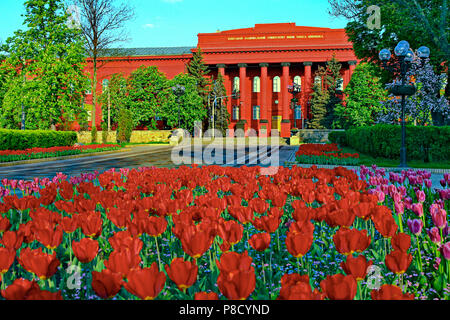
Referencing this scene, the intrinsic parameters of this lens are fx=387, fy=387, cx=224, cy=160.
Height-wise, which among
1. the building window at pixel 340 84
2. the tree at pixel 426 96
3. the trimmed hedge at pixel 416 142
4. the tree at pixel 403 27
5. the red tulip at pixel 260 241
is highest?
the building window at pixel 340 84

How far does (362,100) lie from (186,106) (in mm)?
24553

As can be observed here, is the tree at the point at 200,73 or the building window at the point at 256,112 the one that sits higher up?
the tree at the point at 200,73

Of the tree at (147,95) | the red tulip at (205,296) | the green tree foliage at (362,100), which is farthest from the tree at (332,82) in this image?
the red tulip at (205,296)

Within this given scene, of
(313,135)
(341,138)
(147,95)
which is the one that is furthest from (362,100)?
(147,95)

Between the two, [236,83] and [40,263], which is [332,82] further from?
[40,263]

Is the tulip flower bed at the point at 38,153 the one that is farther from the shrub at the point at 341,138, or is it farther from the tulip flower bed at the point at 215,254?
the shrub at the point at 341,138

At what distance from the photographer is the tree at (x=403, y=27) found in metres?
18.9

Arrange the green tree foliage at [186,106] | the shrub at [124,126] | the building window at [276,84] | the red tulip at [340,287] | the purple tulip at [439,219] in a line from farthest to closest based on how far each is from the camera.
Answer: the building window at [276,84] < the green tree foliage at [186,106] < the shrub at [124,126] < the purple tulip at [439,219] < the red tulip at [340,287]

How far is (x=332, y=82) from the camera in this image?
6188cm

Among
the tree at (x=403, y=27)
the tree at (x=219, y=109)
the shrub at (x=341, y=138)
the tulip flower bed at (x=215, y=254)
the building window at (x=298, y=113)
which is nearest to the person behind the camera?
the tulip flower bed at (x=215, y=254)

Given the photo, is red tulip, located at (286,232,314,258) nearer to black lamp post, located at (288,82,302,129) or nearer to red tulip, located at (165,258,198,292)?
red tulip, located at (165,258,198,292)

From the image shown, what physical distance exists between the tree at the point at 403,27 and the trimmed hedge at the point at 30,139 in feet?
67.0

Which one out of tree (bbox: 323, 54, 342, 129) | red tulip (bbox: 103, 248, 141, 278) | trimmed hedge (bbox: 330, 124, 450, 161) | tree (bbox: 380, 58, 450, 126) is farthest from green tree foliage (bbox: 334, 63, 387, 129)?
red tulip (bbox: 103, 248, 141, 278)
